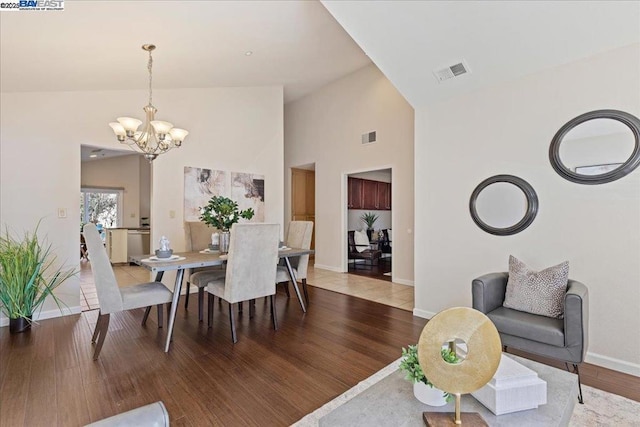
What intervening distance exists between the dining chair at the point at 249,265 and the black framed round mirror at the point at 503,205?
6.57ft

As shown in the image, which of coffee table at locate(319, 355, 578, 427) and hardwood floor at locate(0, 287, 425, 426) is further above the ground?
coffee table at locate(319, 355, 578, 427)

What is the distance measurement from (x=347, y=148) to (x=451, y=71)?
3313mm

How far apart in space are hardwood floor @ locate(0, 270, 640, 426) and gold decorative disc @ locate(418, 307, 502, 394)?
105cm

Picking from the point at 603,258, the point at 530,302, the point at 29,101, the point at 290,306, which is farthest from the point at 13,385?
the point at 603,258

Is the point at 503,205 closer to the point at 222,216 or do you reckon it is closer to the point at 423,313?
the point at 423,313

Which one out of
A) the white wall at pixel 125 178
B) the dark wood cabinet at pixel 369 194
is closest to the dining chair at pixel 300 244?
the dark wood cabinet at pixel 369 194

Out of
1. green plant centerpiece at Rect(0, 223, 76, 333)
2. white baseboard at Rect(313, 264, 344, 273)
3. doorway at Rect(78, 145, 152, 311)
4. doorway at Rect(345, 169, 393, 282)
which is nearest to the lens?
green plant centerpiece at Rect(0, 223, 76, 333)

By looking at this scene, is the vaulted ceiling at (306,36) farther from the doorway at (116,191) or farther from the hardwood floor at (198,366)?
the doorway at (116,191)

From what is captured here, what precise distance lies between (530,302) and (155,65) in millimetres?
4496

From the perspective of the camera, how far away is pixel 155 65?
3623 mm

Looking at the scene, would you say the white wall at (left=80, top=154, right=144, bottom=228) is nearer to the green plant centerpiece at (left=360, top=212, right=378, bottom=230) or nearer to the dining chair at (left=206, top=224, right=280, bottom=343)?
the green plant centerpiece at (left=360, top=212, right=378, bottom=230)

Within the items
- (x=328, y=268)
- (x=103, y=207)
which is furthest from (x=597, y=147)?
(x=103, y=207)

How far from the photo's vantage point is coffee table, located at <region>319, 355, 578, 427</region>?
116cm

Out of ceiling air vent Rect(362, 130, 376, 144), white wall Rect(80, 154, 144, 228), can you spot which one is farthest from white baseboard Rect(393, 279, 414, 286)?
white wall Rect(80, 154, 144, 228)
